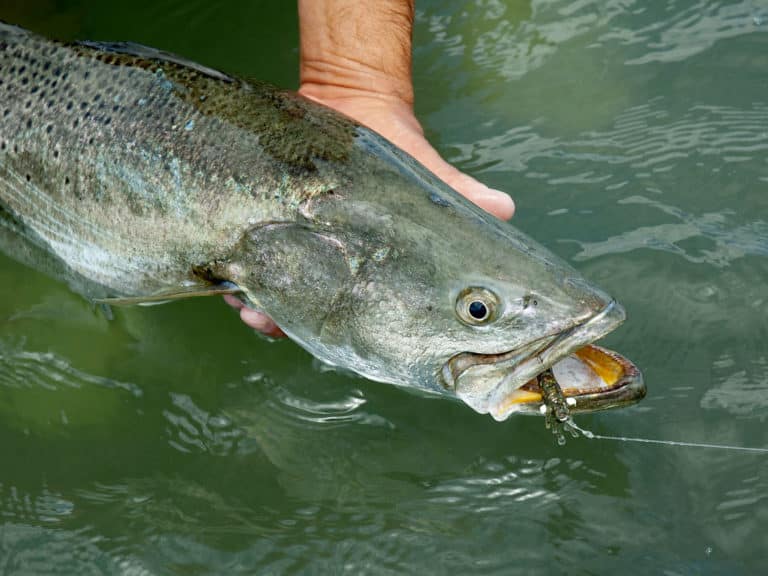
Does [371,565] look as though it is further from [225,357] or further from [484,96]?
[484,96]

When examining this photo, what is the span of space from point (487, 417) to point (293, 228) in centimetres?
119

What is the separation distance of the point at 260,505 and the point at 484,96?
241 centimetres

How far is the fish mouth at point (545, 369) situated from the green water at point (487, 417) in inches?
30.2

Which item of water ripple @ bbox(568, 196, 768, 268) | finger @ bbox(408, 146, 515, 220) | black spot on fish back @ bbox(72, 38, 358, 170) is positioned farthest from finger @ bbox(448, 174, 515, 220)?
water ripple @ bbox(568, 196, 768, 268)

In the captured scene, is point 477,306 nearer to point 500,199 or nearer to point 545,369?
point 545,369

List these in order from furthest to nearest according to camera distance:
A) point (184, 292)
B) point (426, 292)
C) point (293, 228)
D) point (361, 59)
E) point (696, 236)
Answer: point (696, 236) < point (361, 59) < point (184, 292) < point (293, 228) < point (426, 292)

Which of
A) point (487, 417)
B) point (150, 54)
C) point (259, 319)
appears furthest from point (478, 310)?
point (150, 54)

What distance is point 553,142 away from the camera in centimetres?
434

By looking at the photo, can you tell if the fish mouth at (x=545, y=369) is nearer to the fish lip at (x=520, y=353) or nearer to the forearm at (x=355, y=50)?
the fish lip at (x=520, y=353)

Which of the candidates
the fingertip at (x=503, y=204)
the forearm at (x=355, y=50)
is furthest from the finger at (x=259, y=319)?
the forearm at (x=355, y=50)

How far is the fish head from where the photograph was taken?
2.41 m

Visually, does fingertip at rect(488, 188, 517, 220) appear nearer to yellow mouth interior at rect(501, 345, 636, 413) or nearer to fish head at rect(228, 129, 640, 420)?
fish head at rect(228, 129, 640, 420)

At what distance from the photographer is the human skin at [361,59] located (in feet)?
11.6

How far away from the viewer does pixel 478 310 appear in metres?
2.44
